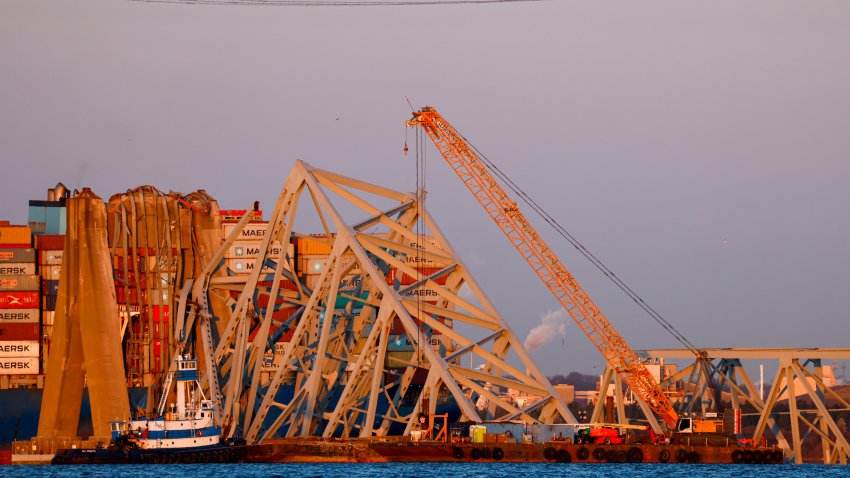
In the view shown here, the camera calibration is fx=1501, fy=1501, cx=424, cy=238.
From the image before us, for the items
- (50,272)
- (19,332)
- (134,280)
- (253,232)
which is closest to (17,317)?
(19,332)

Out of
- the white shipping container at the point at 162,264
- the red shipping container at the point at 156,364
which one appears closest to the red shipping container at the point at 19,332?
the red shipping container at the point at 156,364

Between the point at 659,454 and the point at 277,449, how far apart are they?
20.8m

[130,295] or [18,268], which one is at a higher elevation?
[18,268]

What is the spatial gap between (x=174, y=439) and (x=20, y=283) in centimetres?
3827

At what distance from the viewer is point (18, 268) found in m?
113

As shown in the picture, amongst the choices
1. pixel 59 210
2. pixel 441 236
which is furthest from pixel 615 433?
pixel 59 210

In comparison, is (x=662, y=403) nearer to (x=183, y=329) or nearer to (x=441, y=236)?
(x=441, y=236)

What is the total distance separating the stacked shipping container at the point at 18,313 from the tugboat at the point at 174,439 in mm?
30655

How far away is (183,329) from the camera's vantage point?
94.4 metres

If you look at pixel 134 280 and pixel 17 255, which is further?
pixel 17 255

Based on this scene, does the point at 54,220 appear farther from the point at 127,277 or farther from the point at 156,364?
the point at 127,277

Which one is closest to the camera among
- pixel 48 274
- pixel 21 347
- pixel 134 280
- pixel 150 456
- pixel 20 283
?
pixel 150 456

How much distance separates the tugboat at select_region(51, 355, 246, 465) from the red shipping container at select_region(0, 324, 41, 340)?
3086 cm

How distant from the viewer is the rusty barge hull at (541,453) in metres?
79.2
